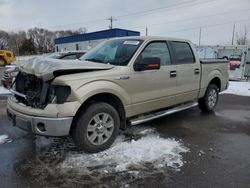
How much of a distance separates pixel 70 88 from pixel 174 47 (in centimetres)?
266

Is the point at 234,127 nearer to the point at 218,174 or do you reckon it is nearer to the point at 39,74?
the point at 218,174

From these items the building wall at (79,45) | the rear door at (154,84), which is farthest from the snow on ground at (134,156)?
the building wall at (79,45)

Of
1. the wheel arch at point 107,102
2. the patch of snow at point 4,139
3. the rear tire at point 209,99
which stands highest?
the wheel arch at point 107,102

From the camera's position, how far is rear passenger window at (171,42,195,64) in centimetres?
484

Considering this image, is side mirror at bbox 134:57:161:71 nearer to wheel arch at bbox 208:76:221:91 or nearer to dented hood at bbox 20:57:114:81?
dented hood at bbox 20:57:114:81

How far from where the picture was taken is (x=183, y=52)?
507cm

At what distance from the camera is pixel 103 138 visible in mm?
3658

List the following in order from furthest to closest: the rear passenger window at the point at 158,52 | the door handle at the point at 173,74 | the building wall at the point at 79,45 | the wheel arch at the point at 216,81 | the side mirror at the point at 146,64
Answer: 1. the building wall at the point at 79,45
2. the wheel arch at the point at 216,81
3. the door handle at the point at 173,74
4. the rear passenger window at the point at 158,52
5. the side mirror at the point at 146,64

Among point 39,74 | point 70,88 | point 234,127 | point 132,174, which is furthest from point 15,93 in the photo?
point 234,127

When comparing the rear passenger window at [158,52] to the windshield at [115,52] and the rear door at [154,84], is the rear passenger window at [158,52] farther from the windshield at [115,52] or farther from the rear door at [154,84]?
the windshield at [115,52]

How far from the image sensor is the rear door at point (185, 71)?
4801mm

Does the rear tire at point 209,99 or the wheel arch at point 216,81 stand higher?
the wheel arch at point 216,81

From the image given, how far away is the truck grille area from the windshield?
1.19m

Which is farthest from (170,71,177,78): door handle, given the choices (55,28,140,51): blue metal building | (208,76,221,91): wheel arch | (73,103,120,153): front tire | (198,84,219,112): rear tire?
(55,28,140,51): blue metal building
